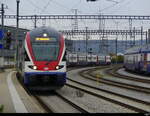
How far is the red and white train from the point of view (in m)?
17.8

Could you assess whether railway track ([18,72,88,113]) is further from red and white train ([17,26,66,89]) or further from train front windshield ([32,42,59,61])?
train front windshield ([32,42,59,61])

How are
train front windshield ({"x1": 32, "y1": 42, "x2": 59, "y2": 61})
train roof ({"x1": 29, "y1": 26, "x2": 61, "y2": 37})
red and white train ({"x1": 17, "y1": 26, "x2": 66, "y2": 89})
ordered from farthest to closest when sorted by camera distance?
train roof ({"x1": 29, "y1": 26, "x2": 61, "y2": 37}), train front windshield ({"x1": 32, "y1": 42, "x2": 59, "y2": 61}), red and white train ({"x1": 17, "y1": 26, "x2": 66, "y2": 89})

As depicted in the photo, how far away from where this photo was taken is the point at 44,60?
18.0 metres

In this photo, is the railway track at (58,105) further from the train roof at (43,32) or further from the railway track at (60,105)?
the train roof at (43,32)

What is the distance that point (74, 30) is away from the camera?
66500 mm

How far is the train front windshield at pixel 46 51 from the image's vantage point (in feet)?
Result: 59.3

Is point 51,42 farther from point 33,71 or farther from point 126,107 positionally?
point 126,107

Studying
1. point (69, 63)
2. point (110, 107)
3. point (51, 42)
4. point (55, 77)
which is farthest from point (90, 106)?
point (69, 63)

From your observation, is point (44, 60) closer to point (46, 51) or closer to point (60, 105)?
point (46, 51)

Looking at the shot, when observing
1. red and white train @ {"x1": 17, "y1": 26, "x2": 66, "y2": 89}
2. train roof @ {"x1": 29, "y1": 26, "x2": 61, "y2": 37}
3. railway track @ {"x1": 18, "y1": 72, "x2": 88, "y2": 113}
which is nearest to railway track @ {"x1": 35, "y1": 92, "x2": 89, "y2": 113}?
railway track @ {"x1": 18, "y1": 72, "x2": 88, "y2": 113}

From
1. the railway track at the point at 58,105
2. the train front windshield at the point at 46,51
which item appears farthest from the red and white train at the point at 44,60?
the railway track at the point at 58,105

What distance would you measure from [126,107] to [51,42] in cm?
613

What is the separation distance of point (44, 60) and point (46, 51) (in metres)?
0.56

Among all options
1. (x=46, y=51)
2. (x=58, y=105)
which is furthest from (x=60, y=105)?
(x=46, y=51)
